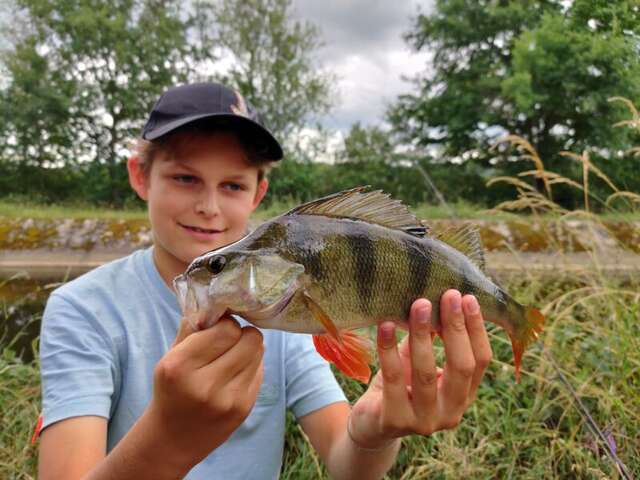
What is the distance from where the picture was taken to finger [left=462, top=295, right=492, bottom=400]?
1228 millimetres

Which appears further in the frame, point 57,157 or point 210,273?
point 57,157

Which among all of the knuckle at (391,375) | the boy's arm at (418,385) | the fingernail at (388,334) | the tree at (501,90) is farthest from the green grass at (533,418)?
the tree at (501,90)

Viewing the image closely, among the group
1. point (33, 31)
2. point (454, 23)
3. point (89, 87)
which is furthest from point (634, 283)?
point (33, 31)

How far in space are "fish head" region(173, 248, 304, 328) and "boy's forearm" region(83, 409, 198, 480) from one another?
289 mm

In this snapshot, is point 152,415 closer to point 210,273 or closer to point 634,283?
point 210,273

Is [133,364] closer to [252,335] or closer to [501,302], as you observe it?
[252,335]

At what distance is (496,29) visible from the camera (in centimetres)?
1672

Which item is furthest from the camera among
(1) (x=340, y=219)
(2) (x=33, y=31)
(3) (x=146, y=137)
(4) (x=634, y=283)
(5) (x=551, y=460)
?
(2) (x=33, y=31)

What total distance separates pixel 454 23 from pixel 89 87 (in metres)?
13.5

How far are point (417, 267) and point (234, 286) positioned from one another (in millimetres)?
444

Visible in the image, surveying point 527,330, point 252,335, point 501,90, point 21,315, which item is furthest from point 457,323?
point 501,90

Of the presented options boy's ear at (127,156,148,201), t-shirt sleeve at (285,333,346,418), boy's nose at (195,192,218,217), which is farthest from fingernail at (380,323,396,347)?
boy's ear at (127,156,148,201)

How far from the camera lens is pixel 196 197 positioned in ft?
5.55

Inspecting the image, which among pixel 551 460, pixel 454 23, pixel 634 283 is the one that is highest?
pixel 454 23
